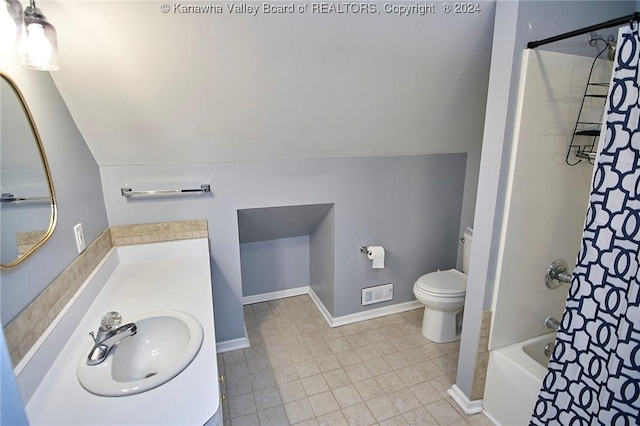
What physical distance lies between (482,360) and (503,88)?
135cm

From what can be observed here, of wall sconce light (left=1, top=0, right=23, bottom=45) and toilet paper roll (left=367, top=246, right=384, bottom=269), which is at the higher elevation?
wall sconce light (left=1, top=0, right=23, bottom=45)

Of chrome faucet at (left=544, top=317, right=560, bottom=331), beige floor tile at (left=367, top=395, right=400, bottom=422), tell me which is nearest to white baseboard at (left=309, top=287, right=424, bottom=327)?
beige floor tile at (left=367, top=395, right=400, bottom=422)

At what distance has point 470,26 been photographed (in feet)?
5.22

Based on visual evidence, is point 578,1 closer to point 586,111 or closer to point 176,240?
point 586,111

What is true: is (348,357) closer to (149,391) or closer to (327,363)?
(327,363)

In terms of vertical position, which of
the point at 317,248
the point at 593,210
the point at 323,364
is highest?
the point at 593,210

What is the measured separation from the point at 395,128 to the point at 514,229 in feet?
3.05

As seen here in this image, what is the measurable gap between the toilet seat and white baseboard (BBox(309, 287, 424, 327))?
1.44 feet

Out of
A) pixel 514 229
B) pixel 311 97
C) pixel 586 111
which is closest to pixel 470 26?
pixel 586 111

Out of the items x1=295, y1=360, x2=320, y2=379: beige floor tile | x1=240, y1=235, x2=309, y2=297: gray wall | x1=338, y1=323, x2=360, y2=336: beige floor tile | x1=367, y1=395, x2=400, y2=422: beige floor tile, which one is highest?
x1=240, y1=235, x2=309, y2=297: gray wall

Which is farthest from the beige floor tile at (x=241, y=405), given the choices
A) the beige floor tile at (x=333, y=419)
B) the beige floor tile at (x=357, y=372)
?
the beige floor tile at (x=357, y=372)

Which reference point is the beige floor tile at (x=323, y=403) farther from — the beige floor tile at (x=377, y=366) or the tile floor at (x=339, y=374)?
the beige floor tile at (x=377, y=366)

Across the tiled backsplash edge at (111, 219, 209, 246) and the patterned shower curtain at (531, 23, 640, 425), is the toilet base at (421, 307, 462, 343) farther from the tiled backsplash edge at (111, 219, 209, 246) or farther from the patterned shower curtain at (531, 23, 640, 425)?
Result: the tiled backsplash edge at (111, 219, 209, 246)

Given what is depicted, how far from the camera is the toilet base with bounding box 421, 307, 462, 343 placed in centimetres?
243
